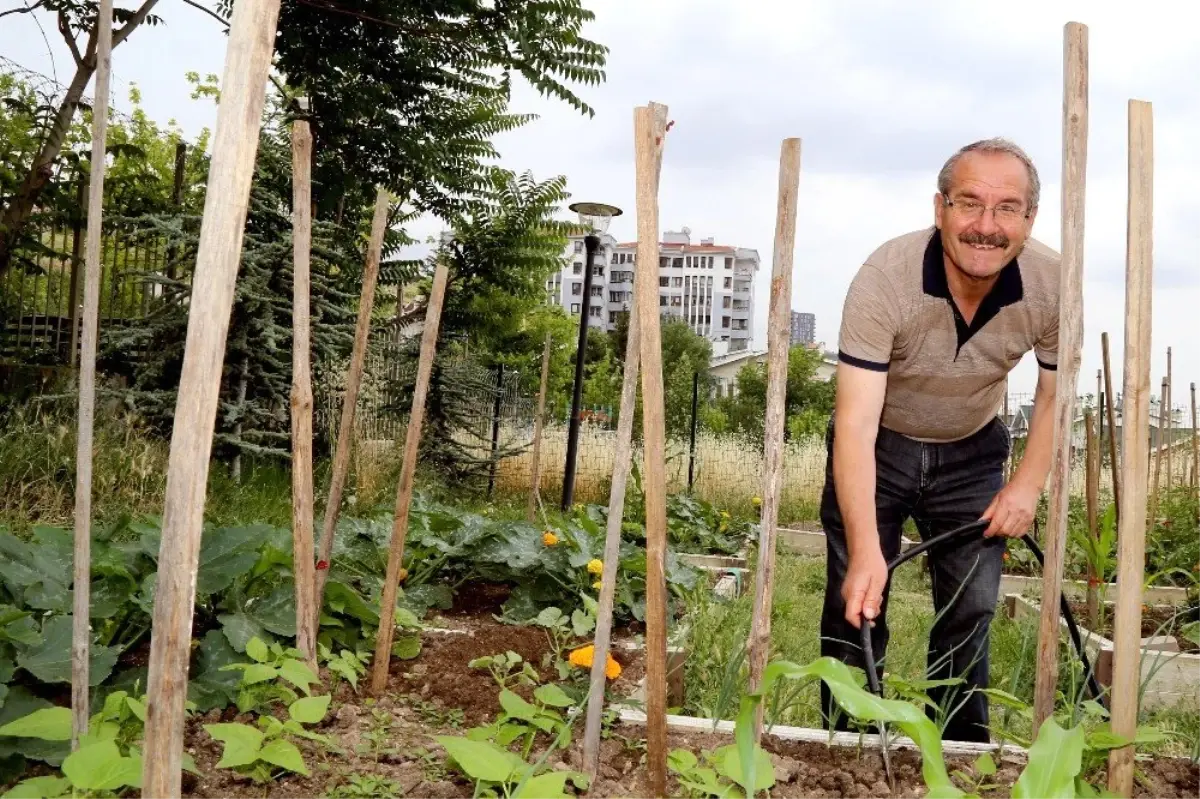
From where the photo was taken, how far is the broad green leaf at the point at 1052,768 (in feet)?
3.95

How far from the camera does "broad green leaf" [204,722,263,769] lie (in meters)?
1.53

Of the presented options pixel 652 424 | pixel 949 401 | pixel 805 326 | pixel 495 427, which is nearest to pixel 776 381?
pixel 652 424

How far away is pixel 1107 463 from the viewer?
10367 millimetres

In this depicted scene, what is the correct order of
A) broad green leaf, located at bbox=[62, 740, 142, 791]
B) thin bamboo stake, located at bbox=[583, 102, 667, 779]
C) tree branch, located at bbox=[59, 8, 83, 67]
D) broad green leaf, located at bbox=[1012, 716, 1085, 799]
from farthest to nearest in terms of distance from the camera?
1. tree branch, located at bbox=[59, 8, 83, 67]
2. thin bamboo stake, located at bbox=[583, 102, 667, 779]
3. broad green leaf, located at bbox=[62, 740, 142, 791]
4. broad green leaf, located at bbox=[1012, 716, 1085, 799]

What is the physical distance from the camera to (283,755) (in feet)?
5.18

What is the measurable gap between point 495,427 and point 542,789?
878cm

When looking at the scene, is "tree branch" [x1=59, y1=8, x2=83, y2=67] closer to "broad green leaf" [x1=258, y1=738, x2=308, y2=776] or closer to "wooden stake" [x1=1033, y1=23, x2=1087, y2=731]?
"broad green leaf" [x1=258, y1=738, x2=308, y2=776]

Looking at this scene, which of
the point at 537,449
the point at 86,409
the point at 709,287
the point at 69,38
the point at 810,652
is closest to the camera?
the point at 86,409

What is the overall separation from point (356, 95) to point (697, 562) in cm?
418

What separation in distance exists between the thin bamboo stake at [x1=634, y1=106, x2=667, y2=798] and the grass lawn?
0.88 ft

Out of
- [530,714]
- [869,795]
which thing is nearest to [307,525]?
[530,714]

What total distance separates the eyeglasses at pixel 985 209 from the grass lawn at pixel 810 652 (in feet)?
3.26

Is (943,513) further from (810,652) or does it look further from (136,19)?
(136,19)

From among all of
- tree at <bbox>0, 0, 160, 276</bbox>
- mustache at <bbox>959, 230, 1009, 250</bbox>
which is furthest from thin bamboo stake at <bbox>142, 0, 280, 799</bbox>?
tree at <bbox>0, 0, 160, 276</bbox>
